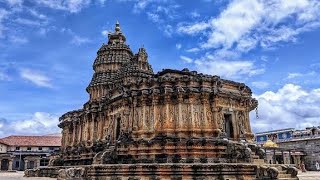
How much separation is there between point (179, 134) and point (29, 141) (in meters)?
67.9

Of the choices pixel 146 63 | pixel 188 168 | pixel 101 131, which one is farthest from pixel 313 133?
pixel 188 168

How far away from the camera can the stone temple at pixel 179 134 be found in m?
19.2

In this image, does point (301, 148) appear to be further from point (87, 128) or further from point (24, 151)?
point (24, 151)

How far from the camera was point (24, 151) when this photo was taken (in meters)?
78.4

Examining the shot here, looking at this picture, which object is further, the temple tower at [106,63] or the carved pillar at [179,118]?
the temple tower at [106,63]

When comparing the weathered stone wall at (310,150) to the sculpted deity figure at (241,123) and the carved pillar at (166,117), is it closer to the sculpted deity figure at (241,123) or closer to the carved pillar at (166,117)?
the sculpted deity figure at (241,123)

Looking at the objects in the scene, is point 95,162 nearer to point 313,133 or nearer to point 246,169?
point 246,169

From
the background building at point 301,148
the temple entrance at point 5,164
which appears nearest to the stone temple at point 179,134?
the background building at point 301,148

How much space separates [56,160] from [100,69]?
13618 millimetres

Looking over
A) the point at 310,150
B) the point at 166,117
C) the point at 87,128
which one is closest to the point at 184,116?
the point at 166,117

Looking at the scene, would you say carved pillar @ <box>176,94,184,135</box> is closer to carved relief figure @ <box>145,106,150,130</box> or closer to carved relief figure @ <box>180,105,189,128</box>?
carved relief figure @ <box>180,105,189,128</box>

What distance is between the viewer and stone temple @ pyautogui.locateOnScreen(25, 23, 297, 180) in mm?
19234

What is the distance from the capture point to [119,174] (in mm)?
20188

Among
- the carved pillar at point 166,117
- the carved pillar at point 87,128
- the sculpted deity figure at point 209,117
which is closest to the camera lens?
the carved pillar at point 166,117
